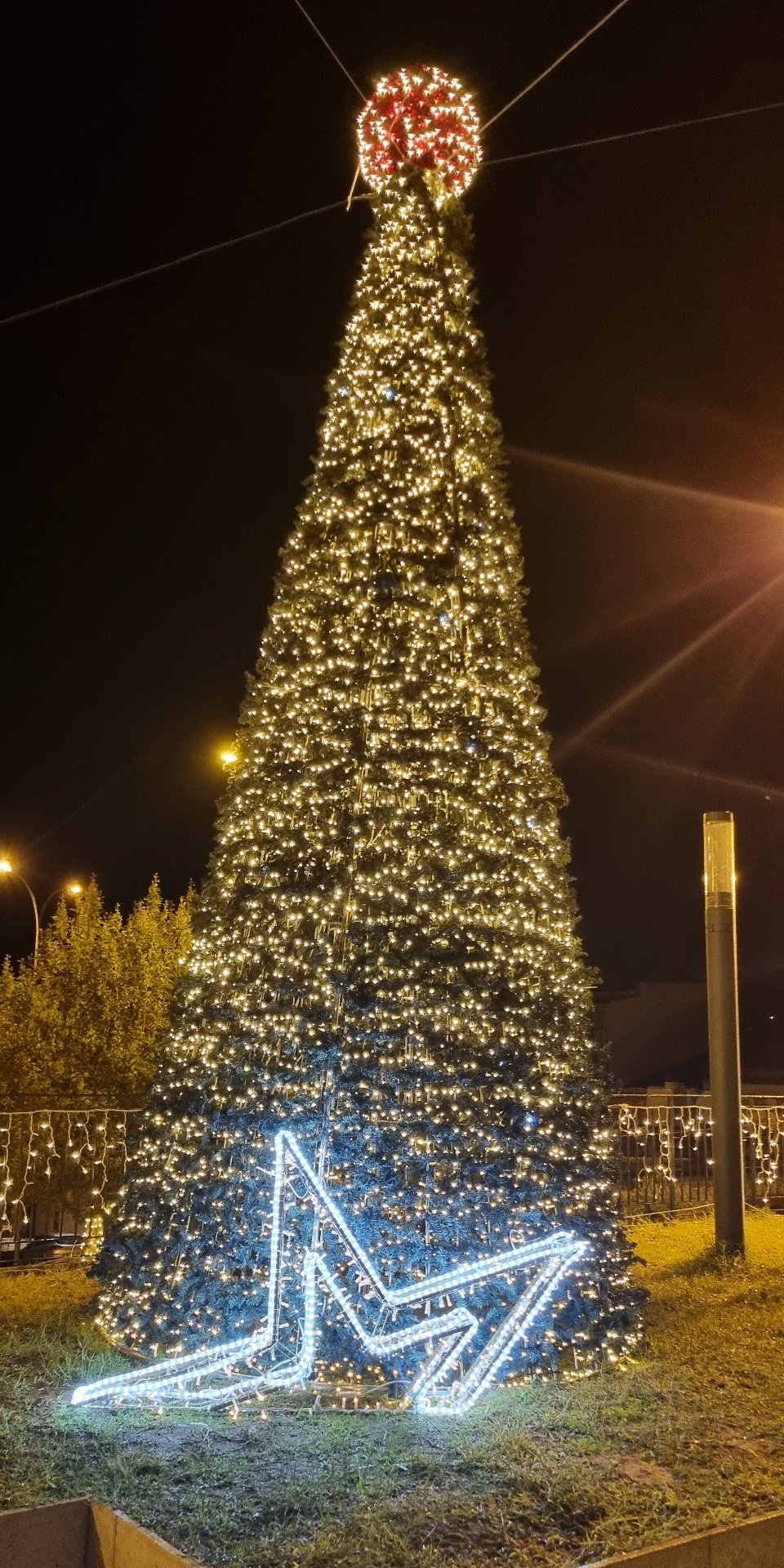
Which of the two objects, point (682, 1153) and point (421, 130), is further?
point (682, 1153)

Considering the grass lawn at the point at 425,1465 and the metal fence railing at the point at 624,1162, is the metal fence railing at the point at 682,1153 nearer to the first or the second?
the metal fence railing at the point at 624,1162

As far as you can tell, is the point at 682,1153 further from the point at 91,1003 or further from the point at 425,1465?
the point at 91,1003

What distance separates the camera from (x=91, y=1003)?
2011cm

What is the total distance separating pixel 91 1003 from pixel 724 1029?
40.7ft

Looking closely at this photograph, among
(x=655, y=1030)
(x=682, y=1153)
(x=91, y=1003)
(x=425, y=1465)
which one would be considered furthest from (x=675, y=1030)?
(x=425, y=1465)

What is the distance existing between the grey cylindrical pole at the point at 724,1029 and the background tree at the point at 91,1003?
10177mm

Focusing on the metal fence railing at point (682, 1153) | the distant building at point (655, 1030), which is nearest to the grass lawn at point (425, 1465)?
the metal fence railing at point (682, 1153)

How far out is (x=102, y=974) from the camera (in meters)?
20.2

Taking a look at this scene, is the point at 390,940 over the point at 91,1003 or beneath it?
beneath

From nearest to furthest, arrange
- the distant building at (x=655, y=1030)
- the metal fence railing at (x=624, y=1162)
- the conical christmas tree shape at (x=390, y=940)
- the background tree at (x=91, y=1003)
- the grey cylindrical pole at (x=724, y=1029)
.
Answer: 1. the conical christmas tree shape at (x=390, y=940)
2. the grey cylindrical pole at (x=724, y=1029)
3. the metal fence railing at (x=624, y=1162)
4. the background tree at (x=91, y=1003)
5. the distant building at (x=655, y=1030)

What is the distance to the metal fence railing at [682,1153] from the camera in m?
13.2

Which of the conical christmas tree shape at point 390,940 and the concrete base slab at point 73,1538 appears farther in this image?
the conical christmas tree shape at point 390,940

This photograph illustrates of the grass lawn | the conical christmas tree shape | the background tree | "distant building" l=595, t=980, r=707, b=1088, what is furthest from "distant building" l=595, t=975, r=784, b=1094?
the grass lawn

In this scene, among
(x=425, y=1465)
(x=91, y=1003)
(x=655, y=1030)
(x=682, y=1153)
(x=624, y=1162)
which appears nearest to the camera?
(x=425, y=1465)
